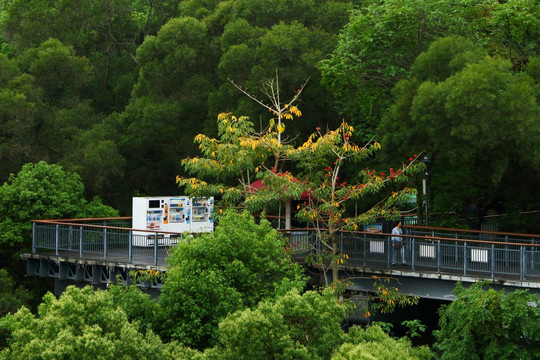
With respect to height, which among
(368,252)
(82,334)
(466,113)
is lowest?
(82,334)

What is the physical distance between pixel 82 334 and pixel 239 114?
21773 mm

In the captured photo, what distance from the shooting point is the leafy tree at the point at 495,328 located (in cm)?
1812

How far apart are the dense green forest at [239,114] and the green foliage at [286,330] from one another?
4cm

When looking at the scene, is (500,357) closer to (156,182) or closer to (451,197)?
(451,197)

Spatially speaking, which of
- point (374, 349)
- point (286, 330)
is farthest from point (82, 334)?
point (374, 349)

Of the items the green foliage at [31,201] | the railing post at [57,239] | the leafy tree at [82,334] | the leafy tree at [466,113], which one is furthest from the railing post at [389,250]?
the green foliage at [31,201]

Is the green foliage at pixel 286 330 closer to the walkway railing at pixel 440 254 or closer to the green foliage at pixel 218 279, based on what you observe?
the green foliage at pixel 218 279

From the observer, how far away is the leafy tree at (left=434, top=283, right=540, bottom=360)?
59.5 ft

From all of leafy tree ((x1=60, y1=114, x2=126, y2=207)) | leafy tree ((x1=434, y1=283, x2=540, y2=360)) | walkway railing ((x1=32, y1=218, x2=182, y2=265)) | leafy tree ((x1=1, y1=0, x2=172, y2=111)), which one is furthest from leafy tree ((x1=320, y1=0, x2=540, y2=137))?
leafy tree ((x1=1, y1=0, x2=172, y2=111))

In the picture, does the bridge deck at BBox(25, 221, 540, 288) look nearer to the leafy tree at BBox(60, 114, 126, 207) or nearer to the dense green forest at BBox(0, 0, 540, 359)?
the dense green forest at BBox(0, 0, 540, 359)

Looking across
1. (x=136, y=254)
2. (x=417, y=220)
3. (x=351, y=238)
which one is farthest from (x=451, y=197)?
(x=136, y=254)

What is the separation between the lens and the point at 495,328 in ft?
60.4

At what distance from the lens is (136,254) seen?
90.6 ft

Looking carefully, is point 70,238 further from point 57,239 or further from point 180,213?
point 180,213
